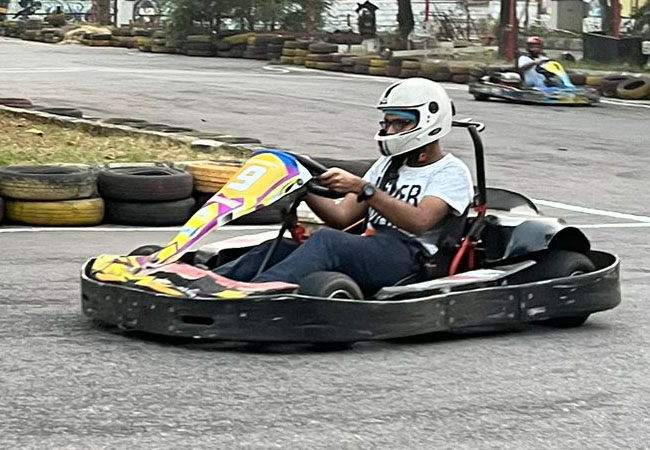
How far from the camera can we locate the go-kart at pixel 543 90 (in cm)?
2094

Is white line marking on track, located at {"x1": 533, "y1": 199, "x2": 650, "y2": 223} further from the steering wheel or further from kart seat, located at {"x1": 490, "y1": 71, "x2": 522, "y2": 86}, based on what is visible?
kart seat, located at {"x1": 490, "y1": 71, "x2": 522, "y2": 86}

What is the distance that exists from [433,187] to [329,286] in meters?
0.80

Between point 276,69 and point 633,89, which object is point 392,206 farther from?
point 276,69

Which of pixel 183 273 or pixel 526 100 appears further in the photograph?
pixel 526 100

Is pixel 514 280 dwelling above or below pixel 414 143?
below

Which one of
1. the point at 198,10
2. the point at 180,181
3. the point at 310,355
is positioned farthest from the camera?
the point at 198,10

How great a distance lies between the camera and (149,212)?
922 cm

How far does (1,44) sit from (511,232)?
3396 cm

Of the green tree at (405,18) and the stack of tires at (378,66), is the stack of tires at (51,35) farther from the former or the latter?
the stack of tires at (378,66)

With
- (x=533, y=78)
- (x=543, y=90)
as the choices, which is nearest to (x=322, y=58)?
(x=533, y=78)

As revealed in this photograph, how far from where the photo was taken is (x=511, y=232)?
6301mm

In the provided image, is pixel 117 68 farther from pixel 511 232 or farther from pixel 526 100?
pixel 511 232

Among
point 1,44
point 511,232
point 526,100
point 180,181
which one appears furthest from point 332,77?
point 511,232

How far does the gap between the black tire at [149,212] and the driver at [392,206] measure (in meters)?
3.29
